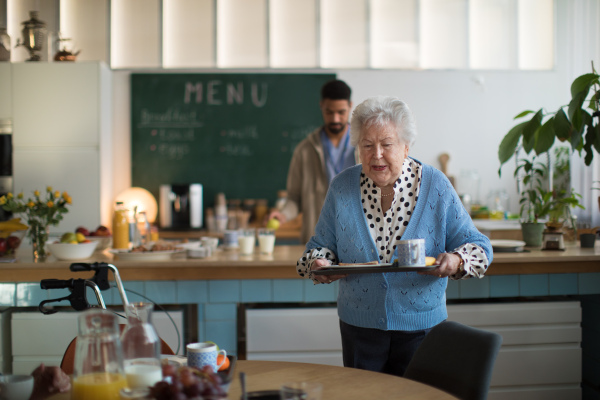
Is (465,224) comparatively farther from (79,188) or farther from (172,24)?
(172,24)

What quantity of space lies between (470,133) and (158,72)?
2.91 metres

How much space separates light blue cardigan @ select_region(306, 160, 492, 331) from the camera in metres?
1.88

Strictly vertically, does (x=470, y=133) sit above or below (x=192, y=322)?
above

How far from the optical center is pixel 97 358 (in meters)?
1.11

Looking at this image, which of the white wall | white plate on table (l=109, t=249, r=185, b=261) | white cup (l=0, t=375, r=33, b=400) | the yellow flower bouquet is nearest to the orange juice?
white cup (l=0, t=375, r=33, b=400)

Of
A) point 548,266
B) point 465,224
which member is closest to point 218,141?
point 548,266

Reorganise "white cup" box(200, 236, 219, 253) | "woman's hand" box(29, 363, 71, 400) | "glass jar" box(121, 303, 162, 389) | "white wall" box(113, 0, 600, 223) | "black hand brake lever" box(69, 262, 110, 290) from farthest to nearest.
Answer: "white wall" box(113, 0, 600, 223) → "white cup" box(200, 236, 219, 253) → "black hand brake lever" box(69, 262, 110, 290) → "woman's hand" box(29, 363, 71, 400) → "glass jar" box(121, 303, 162, 389)

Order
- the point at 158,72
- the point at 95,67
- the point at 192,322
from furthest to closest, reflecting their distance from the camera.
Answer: the point at 158,72
the point at 95,67
the point at 192,322

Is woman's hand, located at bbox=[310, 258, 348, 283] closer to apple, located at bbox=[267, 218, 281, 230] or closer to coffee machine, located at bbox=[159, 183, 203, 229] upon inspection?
apple, located at bbox=[267, 218, 281, 230]

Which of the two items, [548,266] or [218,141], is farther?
[218,141]

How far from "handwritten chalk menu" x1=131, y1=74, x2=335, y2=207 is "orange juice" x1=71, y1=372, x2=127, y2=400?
169 inches

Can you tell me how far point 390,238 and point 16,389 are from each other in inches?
45.4

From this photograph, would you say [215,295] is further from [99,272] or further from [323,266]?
[99,272]

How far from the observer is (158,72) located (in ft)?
17.5
